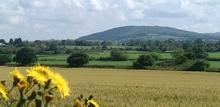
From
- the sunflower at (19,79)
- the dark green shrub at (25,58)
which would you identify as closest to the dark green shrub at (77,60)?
the dark green shrub at (25,58)

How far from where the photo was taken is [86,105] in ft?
7.26

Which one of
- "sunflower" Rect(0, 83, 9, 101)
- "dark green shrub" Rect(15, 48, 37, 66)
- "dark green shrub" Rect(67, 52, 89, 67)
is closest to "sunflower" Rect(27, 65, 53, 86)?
"sunflower" Rect(0, 83, 9, 101)

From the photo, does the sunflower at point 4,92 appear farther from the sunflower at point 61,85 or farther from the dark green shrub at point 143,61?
the dark green shrub at point 143,61

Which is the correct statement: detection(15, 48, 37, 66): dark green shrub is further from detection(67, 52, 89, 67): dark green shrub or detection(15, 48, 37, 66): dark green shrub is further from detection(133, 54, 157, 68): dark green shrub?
detection(133, 54, 157, 68): dark green shrub

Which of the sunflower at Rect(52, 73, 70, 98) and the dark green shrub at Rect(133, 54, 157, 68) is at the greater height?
the sunflower at Rect(52, 73, 70, 98)

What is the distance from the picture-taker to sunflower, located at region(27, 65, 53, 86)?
7.26ft

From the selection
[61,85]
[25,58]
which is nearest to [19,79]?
[61,85]

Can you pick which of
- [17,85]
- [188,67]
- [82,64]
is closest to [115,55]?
[82,64]

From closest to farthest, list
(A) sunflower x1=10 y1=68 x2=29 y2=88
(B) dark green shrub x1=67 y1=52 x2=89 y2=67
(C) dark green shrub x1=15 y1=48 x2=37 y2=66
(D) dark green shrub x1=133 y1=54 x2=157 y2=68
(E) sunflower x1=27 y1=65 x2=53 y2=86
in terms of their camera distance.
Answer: (E) sunflower x1=27 y1=65 x2=53 y2=86, (A) sunflower x1=10 y1=68 x2=29 y2=88, (D) dark green shrub x1=133 y1=54 x2=157 y2=68, (C) dark green shrub x1=15 y1=48 x2=37 y2=66, (B) dark green shrub x1=67 y1=52 x2=89 y2=67

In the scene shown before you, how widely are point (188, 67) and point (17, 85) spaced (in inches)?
3198

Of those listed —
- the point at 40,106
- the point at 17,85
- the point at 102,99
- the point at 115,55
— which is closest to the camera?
the point at 40,106

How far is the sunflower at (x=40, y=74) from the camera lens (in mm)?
2213

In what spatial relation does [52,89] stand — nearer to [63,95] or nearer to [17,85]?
[63,95]

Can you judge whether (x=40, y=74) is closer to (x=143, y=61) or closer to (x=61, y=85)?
(x=61, y=85)
